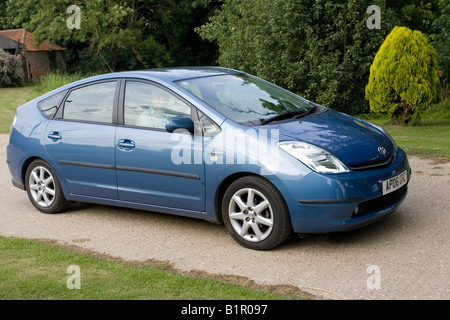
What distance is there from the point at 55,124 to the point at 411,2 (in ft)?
74.9

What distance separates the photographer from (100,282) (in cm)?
470

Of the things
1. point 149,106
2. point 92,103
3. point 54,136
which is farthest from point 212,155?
point 54,136

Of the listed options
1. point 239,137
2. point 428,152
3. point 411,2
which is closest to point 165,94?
point 239,137

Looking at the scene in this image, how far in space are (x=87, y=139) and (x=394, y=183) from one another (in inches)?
124

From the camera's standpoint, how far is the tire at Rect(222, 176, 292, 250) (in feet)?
17.2

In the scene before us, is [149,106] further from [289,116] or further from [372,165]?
[372,165]

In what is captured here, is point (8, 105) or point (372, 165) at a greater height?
point (372, 165)

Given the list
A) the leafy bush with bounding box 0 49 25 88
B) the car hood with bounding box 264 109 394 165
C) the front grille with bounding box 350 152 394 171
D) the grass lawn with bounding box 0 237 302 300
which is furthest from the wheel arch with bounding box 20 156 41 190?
the leafy bush with bounding box 0 49 25 88

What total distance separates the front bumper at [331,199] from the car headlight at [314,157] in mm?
70

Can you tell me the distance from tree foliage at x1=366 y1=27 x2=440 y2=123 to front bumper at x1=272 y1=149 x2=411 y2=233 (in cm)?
772

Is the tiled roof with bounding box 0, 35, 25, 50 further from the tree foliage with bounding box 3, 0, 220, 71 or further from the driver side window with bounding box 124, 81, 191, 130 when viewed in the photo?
the driver side window with bounding box 124, 81, 191, 130

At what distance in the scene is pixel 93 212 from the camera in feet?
23.5
